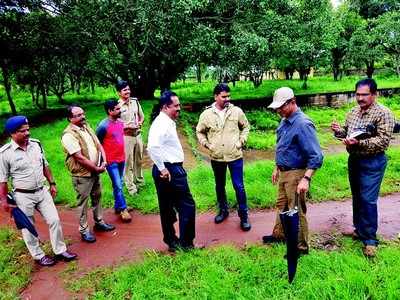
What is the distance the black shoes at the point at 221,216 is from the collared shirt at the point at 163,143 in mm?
1623

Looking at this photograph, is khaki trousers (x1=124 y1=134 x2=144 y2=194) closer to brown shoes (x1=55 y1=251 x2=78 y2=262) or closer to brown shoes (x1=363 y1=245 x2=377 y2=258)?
brown shoes (x1=55 y1=251 x2=78 y2=262)

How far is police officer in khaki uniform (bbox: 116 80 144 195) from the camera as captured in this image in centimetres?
675

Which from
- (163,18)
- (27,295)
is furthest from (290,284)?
(163,18)

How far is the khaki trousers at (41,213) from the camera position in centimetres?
474

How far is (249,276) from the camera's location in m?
4.21

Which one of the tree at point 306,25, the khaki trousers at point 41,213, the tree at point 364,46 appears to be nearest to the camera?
the khaki trousers at point 41,213

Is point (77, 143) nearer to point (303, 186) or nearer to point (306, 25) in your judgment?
point (303, 186)

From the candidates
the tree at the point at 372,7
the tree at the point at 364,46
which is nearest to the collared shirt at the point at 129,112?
the tree at the point at 364,46

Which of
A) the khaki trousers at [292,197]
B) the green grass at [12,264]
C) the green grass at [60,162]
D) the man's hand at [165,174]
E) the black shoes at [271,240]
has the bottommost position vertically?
the green grass at [12,264]

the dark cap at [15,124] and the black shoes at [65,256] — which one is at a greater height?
the dark cap at [15,124]

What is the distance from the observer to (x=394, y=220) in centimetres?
574

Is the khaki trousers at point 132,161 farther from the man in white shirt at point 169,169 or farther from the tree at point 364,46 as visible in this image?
the tree at point 364,46

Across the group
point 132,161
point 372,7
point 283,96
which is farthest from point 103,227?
point 372,7

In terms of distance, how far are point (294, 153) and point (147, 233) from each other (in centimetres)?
254
